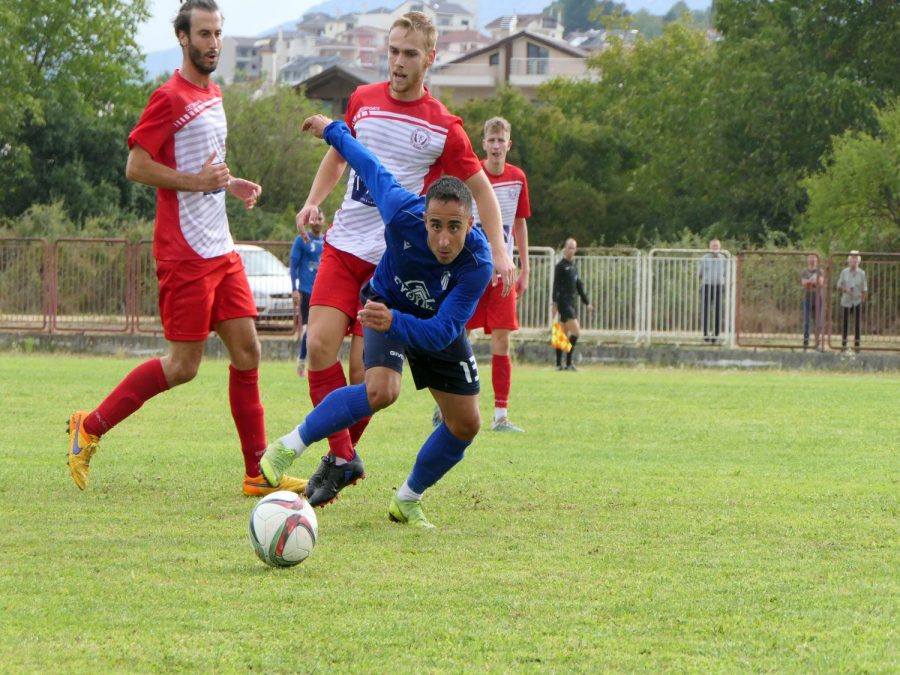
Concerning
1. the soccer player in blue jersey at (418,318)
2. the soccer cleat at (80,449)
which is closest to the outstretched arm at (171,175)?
the soccer player in blue jersey at (418,318)

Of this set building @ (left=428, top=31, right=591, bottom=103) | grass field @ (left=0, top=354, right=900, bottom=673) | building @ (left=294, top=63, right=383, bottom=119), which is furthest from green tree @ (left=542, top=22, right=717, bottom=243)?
building @ (left=428, top=31, right=591, bottom=103)

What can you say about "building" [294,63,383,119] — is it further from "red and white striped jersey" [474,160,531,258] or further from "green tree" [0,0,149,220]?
"red and white striped jersey" [474,160,531,258]

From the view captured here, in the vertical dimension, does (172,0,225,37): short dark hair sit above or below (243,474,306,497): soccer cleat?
above

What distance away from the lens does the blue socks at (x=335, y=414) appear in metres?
6.80

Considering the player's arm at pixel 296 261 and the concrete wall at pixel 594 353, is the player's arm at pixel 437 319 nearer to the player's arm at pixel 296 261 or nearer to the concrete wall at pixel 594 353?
the player's arm at pixel 296 261

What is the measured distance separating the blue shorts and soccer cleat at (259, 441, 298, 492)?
0.53 m

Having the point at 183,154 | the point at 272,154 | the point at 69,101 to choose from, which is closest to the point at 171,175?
the point at 183,154

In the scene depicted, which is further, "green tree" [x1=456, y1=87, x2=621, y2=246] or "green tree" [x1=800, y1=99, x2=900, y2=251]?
"green tree" [x1=456, y1=87, x2=621, y2=246]

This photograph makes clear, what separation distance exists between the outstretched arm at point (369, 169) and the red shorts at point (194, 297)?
100cm

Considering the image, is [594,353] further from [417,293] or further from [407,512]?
[417,293]

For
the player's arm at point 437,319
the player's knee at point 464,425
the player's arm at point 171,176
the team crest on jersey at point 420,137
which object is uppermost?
the team crest on jersey at point 420,137

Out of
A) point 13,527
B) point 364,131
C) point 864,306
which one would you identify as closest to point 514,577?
point 13,527

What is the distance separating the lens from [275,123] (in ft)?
186

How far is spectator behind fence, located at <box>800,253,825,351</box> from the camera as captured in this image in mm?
24484
